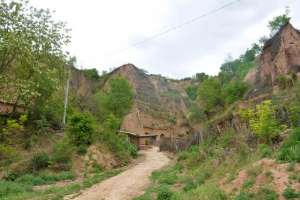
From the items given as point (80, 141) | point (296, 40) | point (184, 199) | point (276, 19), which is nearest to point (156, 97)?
point (276, 19)

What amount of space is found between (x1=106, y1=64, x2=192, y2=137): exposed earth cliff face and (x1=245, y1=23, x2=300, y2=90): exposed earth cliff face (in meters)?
17.8

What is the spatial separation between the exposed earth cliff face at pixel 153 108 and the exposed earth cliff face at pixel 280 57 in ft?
58.5

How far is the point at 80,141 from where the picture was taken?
62.0 ft

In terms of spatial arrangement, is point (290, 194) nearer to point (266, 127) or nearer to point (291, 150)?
point (291, 150)

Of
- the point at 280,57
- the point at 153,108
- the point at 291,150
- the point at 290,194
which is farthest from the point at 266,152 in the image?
the point at 153,108

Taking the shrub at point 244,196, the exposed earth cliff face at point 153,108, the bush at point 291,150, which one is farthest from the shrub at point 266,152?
the exposed earth cliff face at point 153,108

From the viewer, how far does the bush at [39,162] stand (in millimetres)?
16609

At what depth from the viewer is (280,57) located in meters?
29.8

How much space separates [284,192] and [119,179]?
8254mm

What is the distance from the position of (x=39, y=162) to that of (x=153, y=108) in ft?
133

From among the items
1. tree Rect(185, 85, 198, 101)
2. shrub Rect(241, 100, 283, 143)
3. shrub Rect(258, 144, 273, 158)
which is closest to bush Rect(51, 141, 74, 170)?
shrub Rect(241, 100, 283, 143)

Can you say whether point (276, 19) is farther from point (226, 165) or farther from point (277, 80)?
point (226, 165)

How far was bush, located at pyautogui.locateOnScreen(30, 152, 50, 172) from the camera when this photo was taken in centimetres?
1661

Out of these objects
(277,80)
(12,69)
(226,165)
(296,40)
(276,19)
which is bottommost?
(226,165)
